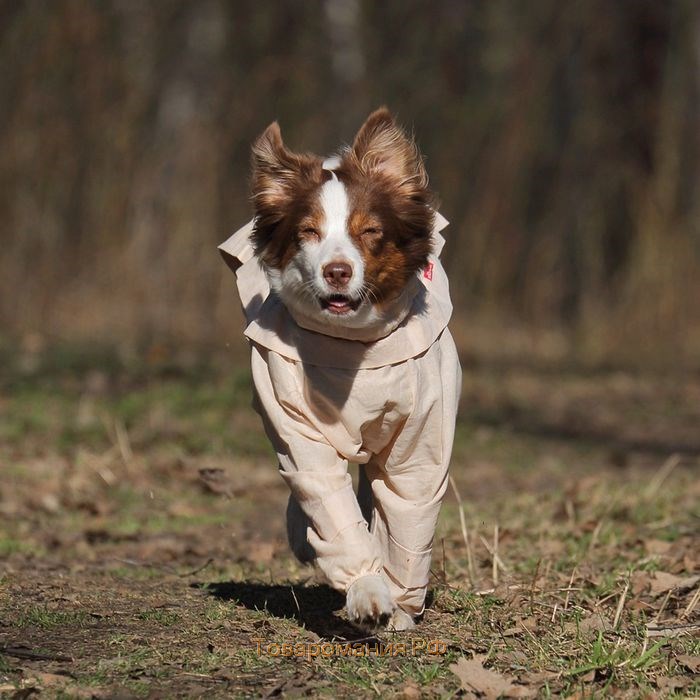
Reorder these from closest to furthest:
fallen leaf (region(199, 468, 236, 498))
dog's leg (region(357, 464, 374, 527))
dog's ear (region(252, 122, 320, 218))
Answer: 1. dog's ear (region(252, 122, 320, 218))
2. dog's leg (region(357, 464, 374, 527))
3. fallen leaf (region(199, 468, 236, 498))

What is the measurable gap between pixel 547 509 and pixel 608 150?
338 inches

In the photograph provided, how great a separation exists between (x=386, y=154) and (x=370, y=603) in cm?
151

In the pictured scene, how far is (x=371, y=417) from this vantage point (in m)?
4.19

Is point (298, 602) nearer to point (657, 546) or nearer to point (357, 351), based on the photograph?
point (357, 351)

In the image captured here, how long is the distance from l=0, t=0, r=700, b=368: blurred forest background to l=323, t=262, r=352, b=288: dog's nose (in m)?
7.01

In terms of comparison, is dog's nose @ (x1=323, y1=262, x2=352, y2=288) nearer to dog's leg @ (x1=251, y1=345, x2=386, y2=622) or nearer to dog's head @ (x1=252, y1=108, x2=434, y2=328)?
dog's head @ (x1=252, y1=108, x2=434, y2=328)

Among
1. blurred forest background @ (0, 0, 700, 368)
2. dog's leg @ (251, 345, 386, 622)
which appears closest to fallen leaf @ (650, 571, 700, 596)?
dog's leg @ (251, 345, 386, 622)

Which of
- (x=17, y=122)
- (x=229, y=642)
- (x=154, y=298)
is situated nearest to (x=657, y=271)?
(x=154, y=298)

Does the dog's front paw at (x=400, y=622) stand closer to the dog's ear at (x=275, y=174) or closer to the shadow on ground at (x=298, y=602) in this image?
the shadow on ground at (x=298, y=602)

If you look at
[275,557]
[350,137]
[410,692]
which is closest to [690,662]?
[410,692]

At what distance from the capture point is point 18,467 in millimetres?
7512

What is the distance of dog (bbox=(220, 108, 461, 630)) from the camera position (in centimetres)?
410

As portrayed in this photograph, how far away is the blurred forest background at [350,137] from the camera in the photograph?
38.3 feet

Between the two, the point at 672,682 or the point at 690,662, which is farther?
the point at 690,662
